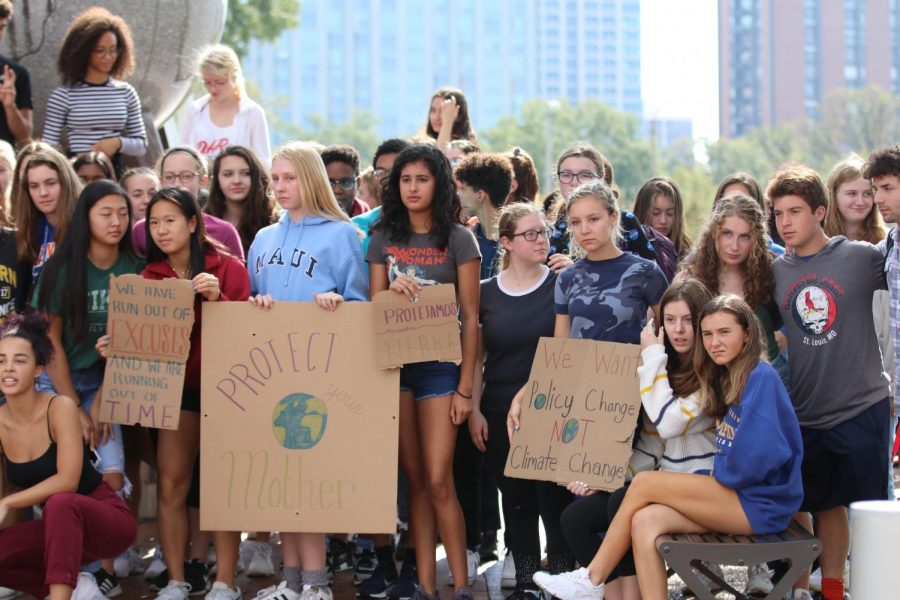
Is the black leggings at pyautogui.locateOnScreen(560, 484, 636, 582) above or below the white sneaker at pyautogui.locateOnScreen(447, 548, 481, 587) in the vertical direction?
above

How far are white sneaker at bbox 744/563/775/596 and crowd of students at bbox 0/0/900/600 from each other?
0.04ft

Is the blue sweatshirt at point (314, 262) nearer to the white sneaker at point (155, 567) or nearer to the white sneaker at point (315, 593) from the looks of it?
the white sneaker at point (315, 593)

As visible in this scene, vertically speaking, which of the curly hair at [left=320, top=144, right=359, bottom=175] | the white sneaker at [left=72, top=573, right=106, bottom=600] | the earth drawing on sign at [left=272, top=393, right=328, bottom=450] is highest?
the curly hair at [left=320, top=144, right=359, bottom=175]

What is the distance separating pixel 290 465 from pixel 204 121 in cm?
357

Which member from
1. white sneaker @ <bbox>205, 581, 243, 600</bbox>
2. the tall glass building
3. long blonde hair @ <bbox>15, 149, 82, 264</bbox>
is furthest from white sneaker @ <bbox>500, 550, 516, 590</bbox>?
the tall glass building

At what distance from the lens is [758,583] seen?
635cm

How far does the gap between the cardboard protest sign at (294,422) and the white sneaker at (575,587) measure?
0.93 m

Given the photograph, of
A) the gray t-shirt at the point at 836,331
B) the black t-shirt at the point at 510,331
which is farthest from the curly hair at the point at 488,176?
the gray t-shirt at the point at 836,331

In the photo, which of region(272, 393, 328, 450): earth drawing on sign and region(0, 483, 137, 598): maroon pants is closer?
region(0, 483, 137, 598): maroon pants

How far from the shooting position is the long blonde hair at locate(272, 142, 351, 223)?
243 inches

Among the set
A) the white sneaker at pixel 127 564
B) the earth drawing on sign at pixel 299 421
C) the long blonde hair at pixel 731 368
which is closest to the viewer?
the long blonde hair at pixel 731 368

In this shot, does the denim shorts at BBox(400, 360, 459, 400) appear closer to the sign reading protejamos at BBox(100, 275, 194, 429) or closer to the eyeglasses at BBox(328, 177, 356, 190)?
the sign reading protejamos at BBox(100, 275, 194, 429)

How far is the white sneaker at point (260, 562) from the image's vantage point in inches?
266

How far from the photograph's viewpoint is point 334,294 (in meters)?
6.03
